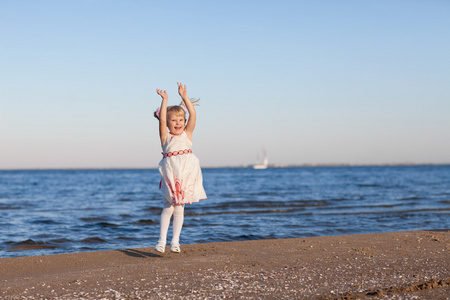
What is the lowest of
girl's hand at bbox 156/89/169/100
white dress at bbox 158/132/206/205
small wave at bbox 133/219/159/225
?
small wave at bbox 133/219/159/225

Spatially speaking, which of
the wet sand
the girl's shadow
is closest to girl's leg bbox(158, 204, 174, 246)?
the wet sand

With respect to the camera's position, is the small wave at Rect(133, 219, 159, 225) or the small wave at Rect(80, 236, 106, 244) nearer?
the small wave at Rect(80, 236, 106, 244)

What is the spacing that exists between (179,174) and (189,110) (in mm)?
853

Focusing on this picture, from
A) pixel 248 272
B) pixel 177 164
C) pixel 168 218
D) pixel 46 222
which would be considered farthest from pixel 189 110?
pixel 46 222

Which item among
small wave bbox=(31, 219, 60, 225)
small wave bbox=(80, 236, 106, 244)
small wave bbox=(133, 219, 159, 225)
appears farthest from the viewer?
small wave bbox=(133, 219, 159, 225)

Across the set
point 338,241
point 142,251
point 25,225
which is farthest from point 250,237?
Result: point 25,225

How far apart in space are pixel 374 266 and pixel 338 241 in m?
2.11

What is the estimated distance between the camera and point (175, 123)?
18.2 feet

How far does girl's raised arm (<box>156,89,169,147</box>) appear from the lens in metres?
5.39

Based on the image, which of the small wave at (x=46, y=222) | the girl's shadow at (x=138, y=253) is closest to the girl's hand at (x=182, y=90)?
the girl's shadow at (x=138, y=253)

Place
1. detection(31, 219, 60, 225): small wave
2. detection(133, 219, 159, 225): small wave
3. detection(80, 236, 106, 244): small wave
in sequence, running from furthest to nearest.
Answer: detection(133, 219, 159, 225): small wave, detection(31, 219, 60, 225): small wave, detection(80, 236, 106, 244): small wave

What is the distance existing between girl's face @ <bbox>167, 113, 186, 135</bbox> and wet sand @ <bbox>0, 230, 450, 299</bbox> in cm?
164

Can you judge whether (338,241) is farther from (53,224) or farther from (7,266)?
(53,224)

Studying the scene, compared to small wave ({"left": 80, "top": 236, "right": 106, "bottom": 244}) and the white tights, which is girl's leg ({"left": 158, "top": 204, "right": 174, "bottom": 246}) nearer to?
the white tights
